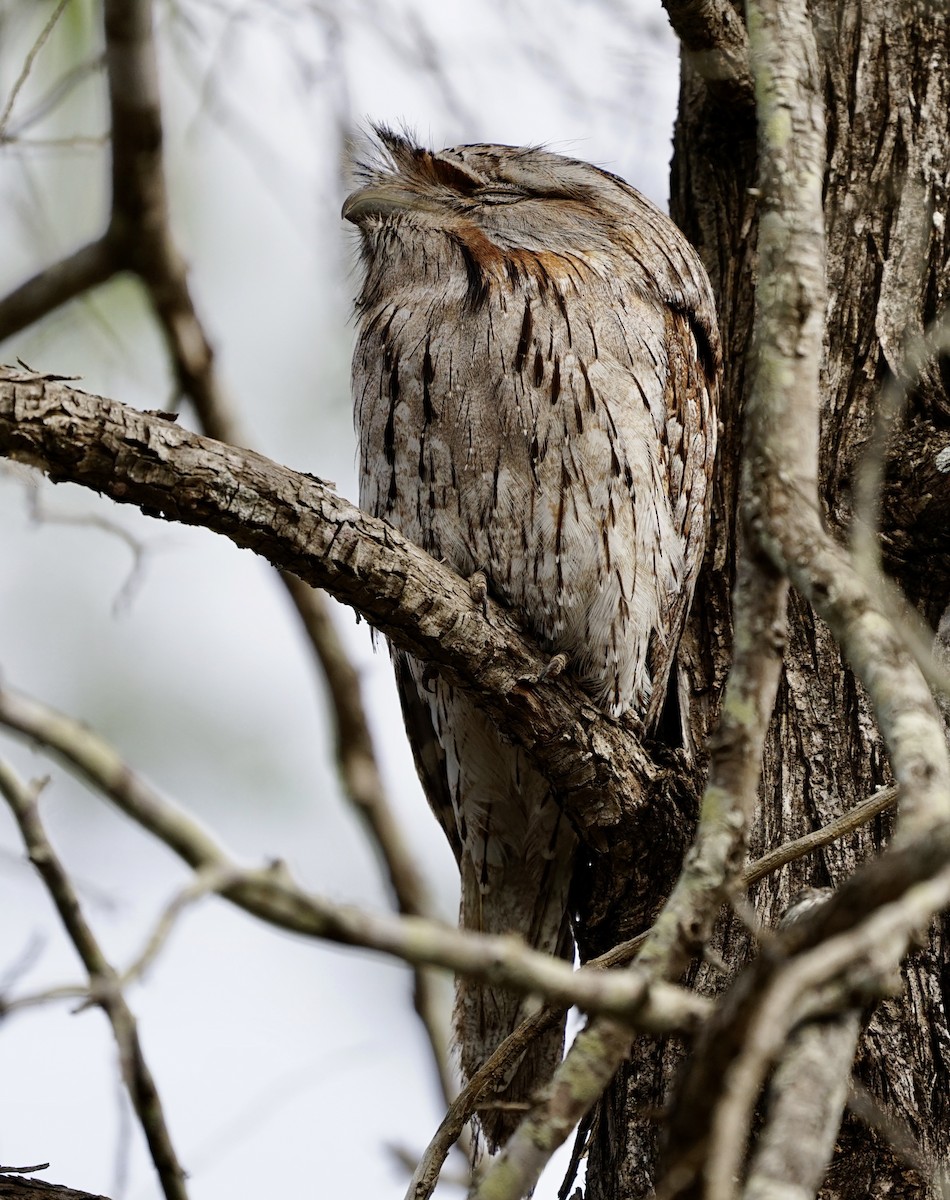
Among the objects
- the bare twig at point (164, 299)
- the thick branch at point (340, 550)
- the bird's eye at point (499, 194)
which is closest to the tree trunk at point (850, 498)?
the thick branch at point (340, 550)

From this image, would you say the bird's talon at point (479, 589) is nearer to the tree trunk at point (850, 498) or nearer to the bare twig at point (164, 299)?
the tree trunk at point (850, 498)

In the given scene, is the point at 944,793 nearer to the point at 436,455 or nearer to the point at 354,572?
the point at 354,572

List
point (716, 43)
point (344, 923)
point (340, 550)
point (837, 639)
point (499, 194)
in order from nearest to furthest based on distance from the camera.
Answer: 1. point (344, 923)
2. point (837, 639)
3. point (340, 550)
4. point (716, 43)
5. point (499, 194)

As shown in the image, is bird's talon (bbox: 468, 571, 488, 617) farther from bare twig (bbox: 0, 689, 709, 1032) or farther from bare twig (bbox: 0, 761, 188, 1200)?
bare twig (bbox: 0, 689, 709, 1032)

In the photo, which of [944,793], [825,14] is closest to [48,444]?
[944,793]

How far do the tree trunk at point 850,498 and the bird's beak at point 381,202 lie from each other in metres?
0.72

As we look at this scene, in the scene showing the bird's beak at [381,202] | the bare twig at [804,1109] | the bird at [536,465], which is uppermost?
the bird's beak at [381,202]

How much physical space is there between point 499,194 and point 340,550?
157 cm

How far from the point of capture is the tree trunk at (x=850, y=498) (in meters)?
2.27

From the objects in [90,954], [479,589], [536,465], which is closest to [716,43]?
[536,465]

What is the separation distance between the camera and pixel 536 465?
9.53 feet

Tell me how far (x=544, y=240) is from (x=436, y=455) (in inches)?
26.0

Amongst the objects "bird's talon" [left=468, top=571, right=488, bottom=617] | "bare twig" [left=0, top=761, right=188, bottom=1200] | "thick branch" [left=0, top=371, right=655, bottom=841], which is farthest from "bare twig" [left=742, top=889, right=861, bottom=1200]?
"bird's talon" [left=468, top=571, right=488, bottom=617]

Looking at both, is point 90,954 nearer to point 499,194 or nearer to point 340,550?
point 340,550
